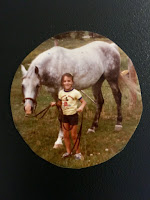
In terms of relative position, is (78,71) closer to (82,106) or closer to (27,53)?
(82,106)

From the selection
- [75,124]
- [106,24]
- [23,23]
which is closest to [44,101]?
[75,124]

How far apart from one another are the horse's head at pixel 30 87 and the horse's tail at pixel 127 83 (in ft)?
1.71

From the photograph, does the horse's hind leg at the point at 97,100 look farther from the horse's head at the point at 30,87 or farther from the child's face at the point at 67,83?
the horse's head at the point at 30,87

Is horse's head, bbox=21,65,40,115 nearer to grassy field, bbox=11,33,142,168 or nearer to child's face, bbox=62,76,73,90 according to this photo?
grassy field, bbox=11,33,142,168

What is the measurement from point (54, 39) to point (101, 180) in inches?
37.3

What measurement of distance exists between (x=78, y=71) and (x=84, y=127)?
0.35 m

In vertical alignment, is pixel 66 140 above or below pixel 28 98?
below

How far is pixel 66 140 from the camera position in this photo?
4.42 ft

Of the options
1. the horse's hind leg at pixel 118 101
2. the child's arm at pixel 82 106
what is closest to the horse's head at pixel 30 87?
the child's arm at pixel 82 106

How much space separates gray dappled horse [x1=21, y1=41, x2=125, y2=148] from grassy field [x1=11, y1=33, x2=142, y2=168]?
0.10 ft

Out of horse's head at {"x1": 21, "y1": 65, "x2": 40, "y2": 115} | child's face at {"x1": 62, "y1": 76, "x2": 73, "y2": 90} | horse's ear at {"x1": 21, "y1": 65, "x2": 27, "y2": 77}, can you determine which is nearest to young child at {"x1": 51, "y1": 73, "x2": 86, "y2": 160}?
child's face at {"x1": 62, "y1": 76, "x2": 73, "y2": 90}

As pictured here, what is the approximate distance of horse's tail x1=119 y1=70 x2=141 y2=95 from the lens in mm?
1396

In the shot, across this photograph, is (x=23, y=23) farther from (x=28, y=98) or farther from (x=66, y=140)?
(x=66, y=140)

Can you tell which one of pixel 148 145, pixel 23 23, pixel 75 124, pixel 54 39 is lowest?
pixel 148 145
